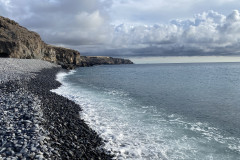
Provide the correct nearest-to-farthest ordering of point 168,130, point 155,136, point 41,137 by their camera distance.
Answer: point 41,137, point 155,136, point 168,130

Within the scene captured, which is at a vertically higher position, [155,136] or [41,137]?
[41,137]

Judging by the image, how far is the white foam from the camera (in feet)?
30.2

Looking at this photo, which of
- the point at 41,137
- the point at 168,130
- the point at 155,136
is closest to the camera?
the point at 41,137

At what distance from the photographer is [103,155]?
834cm

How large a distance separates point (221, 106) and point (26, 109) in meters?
18.4

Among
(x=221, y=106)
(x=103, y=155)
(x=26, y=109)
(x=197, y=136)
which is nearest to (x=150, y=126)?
(x=197, y=136)

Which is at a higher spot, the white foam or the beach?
the beach

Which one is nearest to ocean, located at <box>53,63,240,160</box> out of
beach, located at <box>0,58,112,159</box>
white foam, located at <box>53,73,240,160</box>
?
white foam, located at <box>53,73,240,160</box>

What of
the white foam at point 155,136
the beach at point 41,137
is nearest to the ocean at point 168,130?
the white foam at point 155,136

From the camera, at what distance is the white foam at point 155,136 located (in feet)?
30.2

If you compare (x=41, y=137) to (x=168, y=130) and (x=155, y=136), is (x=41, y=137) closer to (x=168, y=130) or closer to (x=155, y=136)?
(x=155, y=136)

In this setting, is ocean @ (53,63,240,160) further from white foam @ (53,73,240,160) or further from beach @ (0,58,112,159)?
beach @ (0,58,112,159)

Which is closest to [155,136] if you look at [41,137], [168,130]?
[168,130]

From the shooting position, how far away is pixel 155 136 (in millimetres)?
11336
